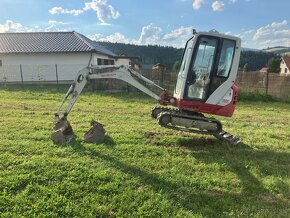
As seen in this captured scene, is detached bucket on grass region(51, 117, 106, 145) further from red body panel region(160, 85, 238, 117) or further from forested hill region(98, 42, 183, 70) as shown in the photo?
forested hill region(98, 42, 183, 70)

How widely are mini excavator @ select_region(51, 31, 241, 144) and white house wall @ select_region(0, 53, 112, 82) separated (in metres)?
17.5

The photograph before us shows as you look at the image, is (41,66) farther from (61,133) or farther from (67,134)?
(61,133)

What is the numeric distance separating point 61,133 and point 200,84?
3.38 meters

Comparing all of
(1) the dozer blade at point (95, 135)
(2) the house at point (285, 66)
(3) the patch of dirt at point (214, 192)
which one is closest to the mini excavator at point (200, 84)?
(1) the dozer blade at point (95, 135)

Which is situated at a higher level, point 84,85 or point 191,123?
point 84,85

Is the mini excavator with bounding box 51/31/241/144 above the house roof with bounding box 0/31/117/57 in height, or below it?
below

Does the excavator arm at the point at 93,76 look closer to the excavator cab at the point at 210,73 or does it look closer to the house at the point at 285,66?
the excavator cab at the point at 210,73

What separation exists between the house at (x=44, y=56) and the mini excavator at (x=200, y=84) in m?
Answer: 18.1

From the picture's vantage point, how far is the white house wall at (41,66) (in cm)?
2527

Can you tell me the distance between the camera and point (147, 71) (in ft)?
66.4

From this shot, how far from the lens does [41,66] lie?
85.9 ft

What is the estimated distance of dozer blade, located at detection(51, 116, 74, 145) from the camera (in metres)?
7.18

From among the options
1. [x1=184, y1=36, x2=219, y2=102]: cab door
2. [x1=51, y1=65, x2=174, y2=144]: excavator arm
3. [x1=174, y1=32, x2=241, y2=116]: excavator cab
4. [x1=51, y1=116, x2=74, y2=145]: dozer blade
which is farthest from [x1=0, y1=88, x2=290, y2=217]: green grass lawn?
[x1=184, y1=36, x2=219, y2=102]: cab door

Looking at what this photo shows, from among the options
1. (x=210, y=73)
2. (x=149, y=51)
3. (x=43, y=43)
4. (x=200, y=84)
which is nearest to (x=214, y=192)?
(x=200, y=84)
